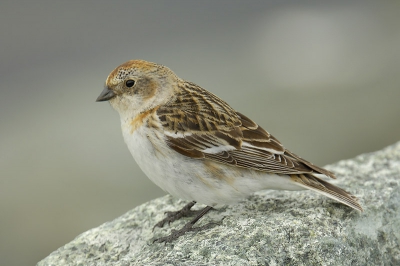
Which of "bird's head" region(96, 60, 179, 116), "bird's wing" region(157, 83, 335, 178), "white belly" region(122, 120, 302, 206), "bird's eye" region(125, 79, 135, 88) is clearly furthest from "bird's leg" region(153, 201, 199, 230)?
"bird's eye" region(125, 79, 135, 88)

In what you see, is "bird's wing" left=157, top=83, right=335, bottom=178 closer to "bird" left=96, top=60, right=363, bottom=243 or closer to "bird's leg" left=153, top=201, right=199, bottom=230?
"bird" left=96, top=60, right=363, bottom=243

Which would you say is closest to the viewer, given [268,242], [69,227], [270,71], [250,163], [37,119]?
[268,242]

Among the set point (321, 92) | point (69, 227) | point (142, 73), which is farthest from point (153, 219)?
point (321, 92)

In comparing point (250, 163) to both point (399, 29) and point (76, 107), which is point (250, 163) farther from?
point (399, 29)

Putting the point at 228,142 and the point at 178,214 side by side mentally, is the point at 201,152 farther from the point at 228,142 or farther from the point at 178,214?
the point at 178,214

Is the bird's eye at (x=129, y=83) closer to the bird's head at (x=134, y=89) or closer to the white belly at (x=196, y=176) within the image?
the bird's head at (x=134, y=89)

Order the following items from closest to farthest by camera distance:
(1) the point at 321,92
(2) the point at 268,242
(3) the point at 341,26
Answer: (2) the point at 268,242 < (1) the point at 321,92 < (3) the point at 341,26

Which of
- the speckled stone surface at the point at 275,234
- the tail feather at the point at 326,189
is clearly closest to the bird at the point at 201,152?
the tail feather at the point at 326,189

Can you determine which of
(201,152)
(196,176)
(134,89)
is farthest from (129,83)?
(196,176)
